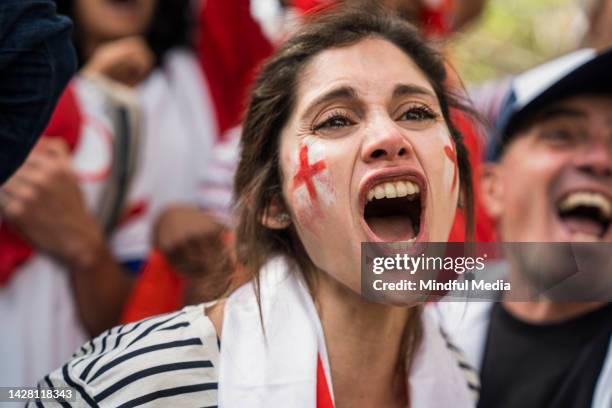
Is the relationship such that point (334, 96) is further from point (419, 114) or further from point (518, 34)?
point (518, 34)

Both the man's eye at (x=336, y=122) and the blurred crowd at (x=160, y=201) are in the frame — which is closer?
the man's eye at (x=336, y=122)

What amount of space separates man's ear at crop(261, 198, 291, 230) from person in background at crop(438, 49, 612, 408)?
0.59 meters

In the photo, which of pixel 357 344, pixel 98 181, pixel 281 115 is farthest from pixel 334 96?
pixel 98 181

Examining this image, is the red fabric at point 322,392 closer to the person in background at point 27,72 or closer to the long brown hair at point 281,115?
the long brown hair at point 281,115

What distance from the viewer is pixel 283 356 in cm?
173

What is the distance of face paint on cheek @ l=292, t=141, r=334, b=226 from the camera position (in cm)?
178

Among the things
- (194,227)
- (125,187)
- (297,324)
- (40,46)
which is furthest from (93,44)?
(297,324)

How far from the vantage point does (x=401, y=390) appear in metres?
1.90

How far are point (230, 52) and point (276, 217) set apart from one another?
1.44m

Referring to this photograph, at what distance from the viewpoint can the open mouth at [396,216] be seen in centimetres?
181

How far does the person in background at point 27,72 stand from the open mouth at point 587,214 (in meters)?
1.46

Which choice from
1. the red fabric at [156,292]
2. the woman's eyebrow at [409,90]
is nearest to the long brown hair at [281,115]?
the woman's eyebrow at [409,90]

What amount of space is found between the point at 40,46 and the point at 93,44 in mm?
1337

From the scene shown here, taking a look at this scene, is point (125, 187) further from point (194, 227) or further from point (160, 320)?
point (160, 320)
